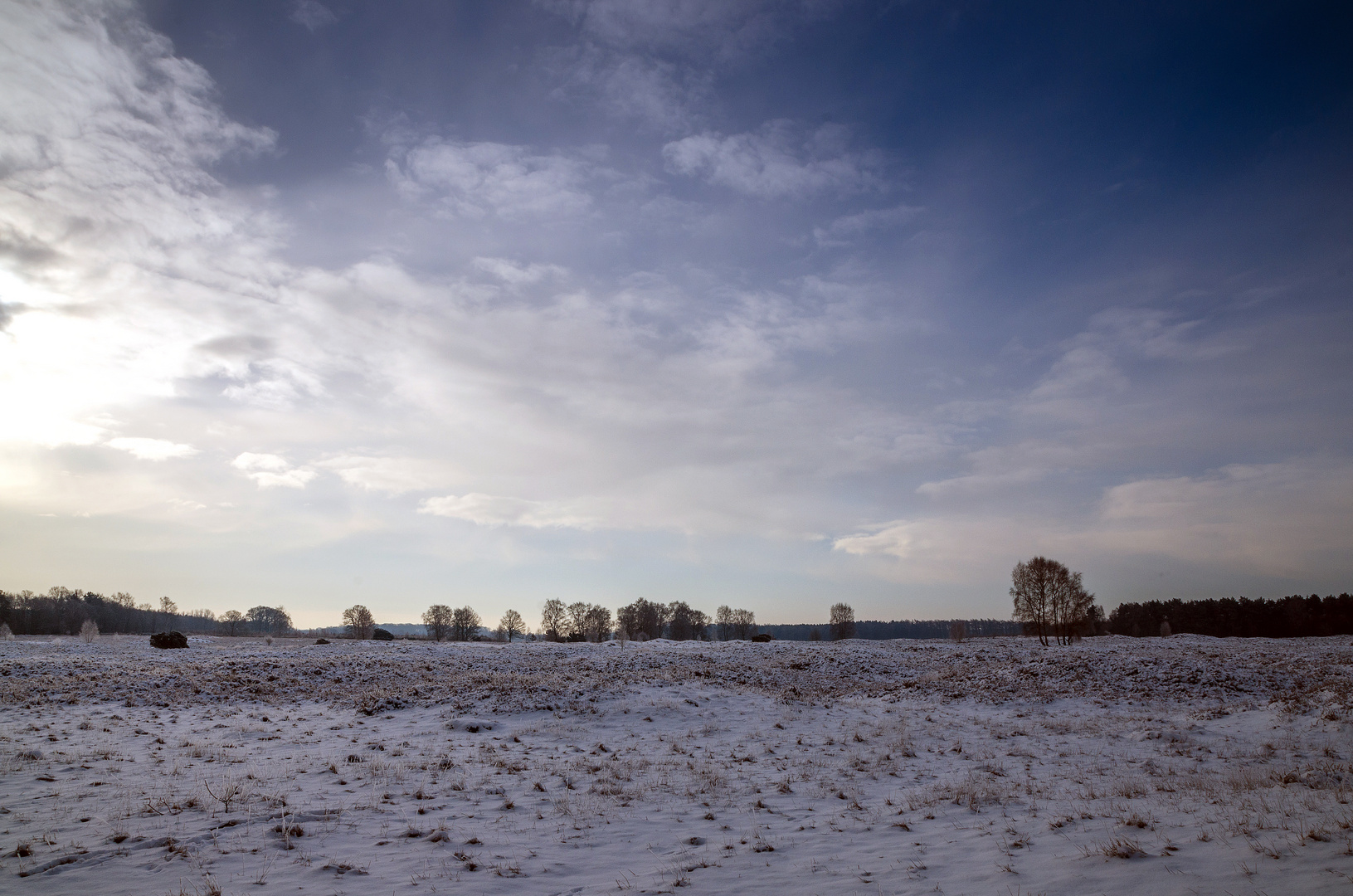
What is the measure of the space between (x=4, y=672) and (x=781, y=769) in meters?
38.0

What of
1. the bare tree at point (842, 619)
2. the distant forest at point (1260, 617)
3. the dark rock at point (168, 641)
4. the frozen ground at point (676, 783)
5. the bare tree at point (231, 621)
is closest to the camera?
the frozen ground at point (676, 783)

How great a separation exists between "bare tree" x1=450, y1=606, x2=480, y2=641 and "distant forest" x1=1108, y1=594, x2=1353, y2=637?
118127 mm

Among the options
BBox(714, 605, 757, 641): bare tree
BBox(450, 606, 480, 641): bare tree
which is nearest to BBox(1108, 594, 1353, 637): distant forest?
BBox(714, 605, 757, 641): bare tree

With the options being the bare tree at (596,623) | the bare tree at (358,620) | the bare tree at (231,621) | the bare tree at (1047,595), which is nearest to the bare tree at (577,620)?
the bare tree at (596,623)

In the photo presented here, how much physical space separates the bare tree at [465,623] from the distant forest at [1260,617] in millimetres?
118127

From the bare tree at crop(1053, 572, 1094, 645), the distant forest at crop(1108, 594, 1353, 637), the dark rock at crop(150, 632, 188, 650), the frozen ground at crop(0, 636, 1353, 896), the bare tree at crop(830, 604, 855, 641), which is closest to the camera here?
the frozen ground at crop(0, 636, 1353, 896)

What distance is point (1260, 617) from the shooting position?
4301 inches

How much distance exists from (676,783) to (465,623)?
11068cm

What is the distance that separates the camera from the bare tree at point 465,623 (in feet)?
373

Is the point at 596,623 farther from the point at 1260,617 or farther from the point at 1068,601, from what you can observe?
the point at 1260,617

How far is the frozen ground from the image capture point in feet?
27.7

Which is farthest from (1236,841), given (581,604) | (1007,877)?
(581,604)

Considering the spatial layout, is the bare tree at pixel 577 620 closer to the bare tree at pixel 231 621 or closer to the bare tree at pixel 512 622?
the bare tree at pixel 512 622

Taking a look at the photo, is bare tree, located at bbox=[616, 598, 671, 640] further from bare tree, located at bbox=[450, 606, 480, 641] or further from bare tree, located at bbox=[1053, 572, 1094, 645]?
bare tree, located at bbox=[1053, 572, 1094, 645]
